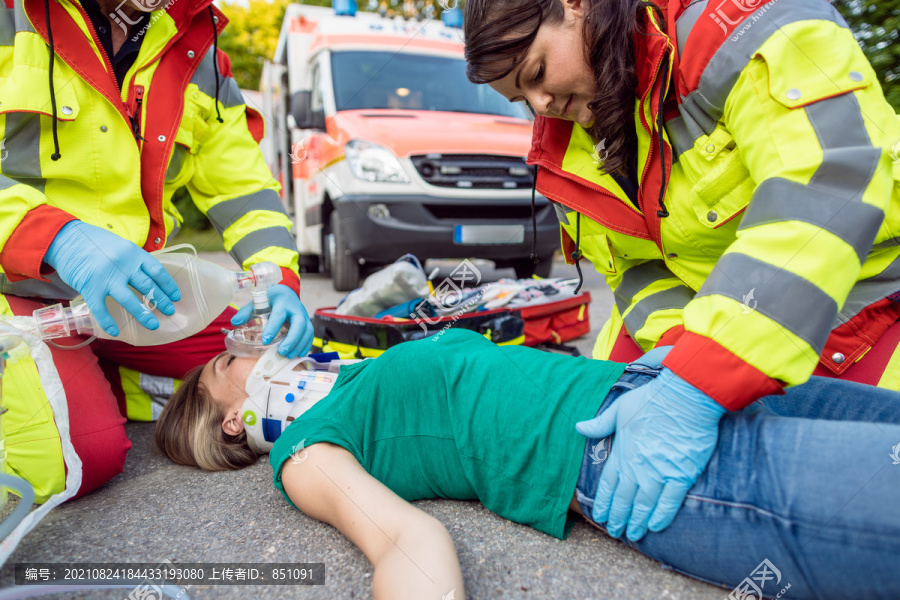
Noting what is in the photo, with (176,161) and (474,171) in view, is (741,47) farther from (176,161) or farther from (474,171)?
(474,171)

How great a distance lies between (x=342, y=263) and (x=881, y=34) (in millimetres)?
3849

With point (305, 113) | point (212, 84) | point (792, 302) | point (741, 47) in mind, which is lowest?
point (792, 302)

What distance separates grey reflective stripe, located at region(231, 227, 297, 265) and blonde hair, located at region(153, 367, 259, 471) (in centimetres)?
50

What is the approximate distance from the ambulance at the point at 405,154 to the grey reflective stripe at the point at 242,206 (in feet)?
7.36

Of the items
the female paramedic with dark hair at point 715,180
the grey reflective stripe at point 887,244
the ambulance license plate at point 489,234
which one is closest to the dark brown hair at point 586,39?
the female paramedic with dark hair at point 715,180

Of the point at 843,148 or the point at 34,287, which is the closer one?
the point at 843,148

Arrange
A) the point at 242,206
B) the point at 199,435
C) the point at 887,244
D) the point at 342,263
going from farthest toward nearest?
the point at 342,263, the point at 242,206, the point at 199,435, the point at 887,244

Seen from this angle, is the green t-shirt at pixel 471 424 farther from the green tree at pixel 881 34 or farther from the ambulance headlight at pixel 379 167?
the ambulance headlight at pixel 379 167

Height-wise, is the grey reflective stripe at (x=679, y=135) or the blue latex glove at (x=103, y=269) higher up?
the grey reflective stripe at (x=679, y=135)

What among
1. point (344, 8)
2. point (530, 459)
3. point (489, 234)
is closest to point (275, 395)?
point (530, 459)

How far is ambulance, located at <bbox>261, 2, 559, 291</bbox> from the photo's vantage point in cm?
458

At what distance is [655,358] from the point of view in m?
1.53

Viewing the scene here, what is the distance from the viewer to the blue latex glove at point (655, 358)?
→ 146 centimetres

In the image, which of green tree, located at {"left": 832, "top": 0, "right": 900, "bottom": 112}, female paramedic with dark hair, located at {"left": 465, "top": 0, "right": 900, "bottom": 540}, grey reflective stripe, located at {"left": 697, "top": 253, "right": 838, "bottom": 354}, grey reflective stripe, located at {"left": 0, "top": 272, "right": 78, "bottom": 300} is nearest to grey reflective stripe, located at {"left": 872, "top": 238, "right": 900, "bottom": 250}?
female paramedic with dark hair, located at {"left": 465, "top": 0, "right": 900, "bottom": 540}
